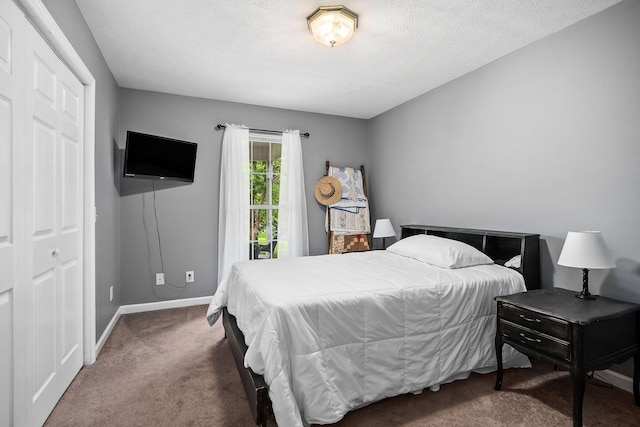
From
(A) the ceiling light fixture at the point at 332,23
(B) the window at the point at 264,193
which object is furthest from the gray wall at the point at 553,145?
(B) the window at the point at 264,193

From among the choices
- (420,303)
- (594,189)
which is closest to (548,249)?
(594,189)

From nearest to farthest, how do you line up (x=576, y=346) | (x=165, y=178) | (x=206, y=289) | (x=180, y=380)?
(x=576, y=346) < (x=180, y=380) < (x=165, y=178) < (x=206, y=289)

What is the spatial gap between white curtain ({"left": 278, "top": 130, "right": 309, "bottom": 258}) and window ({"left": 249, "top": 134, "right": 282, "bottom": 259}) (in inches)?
3.6

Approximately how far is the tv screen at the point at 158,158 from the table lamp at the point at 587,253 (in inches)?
140

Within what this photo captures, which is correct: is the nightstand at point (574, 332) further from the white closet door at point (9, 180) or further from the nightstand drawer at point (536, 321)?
the white closet door at point (9, 180)

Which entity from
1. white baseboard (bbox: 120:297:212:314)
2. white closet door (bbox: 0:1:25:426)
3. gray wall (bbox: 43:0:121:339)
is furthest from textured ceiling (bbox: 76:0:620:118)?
white baseboard (bbox: 120:297:212:314)

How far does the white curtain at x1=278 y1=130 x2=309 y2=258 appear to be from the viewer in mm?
4289

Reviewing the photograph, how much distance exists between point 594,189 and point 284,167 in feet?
10.5

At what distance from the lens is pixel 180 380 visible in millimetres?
2229

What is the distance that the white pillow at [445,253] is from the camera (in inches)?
101

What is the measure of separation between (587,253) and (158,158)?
3766 millimetres

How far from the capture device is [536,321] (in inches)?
73.2

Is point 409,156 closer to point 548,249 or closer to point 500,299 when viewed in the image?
point 548,249

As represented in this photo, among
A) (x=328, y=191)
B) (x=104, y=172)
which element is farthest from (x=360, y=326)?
(x=328, y=191)
